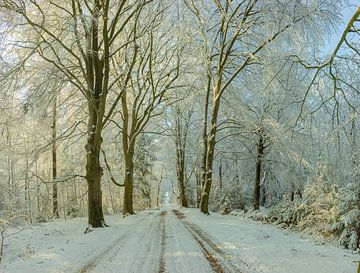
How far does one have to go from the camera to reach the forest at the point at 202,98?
955cm

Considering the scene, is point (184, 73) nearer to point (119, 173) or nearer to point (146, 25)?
point (146, 25)

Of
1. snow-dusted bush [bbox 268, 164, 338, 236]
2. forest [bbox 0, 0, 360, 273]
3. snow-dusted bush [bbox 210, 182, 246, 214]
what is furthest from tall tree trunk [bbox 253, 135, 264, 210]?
snow-dusted bush [bbox 268, 164, 338, 236]

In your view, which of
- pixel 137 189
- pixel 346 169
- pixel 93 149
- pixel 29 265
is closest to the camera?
pixel 29 265

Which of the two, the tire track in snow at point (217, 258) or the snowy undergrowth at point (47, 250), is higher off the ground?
the tire track in snow at point (217, 258)

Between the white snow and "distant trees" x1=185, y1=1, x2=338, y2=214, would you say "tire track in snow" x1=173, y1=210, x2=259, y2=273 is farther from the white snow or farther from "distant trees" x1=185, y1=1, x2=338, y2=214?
"distant trees" x1=185, y1=1, x2=338, y2=214

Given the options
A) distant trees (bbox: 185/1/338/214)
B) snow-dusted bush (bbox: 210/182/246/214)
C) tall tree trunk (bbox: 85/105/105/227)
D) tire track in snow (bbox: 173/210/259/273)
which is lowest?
snow-dusted bush (bbox: 210/182/246/214)

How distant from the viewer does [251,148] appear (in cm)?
2580

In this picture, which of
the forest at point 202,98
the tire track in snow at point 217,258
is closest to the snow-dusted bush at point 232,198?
the forest at point 202,98

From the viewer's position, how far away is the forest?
955 cm

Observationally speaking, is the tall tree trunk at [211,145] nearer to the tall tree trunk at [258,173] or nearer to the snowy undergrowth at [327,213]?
the tall tree trunk at [258,173]

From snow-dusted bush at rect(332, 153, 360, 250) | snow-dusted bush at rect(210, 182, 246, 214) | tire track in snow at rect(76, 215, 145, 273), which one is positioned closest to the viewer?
tire track in snow at rect(76, 215, 145, 273)

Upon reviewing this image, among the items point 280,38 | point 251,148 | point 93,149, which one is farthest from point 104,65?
point 251,148

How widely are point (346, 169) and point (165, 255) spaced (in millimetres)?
6462

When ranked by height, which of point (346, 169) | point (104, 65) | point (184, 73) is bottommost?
point (346, 169)
